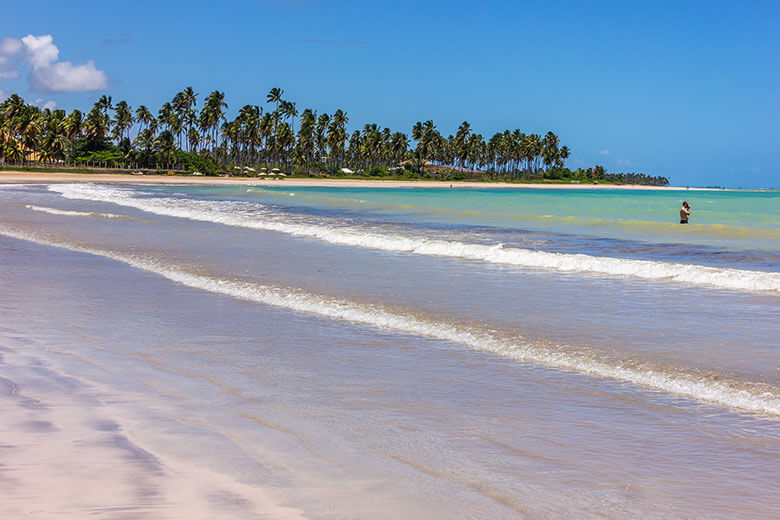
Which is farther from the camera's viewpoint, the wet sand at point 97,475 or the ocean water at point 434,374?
the ocean water at point 434,374

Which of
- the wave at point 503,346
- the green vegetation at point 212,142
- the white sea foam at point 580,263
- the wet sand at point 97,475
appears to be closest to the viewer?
the wet sand at point 97,475

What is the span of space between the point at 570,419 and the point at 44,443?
3.56m

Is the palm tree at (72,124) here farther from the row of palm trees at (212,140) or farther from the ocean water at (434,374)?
the ocean water at (434,374)

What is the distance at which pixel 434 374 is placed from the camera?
21.5 feet

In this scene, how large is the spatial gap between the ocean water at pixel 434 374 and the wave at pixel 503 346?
0.04 metres

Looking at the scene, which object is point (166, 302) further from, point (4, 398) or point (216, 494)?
point (216, 494)

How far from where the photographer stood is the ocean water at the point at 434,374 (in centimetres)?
406

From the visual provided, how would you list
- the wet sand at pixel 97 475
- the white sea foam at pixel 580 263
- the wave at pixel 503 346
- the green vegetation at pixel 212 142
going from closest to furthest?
the wet sand at pixel 97 475 < the wave at pixel 503 346 < the white sea foam at pixel 580 263 < the green vegetation at pixel 212 142

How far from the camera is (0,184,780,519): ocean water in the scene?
160 inches

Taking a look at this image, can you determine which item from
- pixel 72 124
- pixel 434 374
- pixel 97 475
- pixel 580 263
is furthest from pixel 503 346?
pixel 72 124

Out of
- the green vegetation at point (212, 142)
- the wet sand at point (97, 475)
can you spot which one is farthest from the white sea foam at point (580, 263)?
the green vegetation at point (212, 142)

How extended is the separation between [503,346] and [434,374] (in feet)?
4.84

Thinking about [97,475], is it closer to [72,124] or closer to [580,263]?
[580,263]

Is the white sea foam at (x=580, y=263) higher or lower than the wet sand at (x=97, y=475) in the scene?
higher
